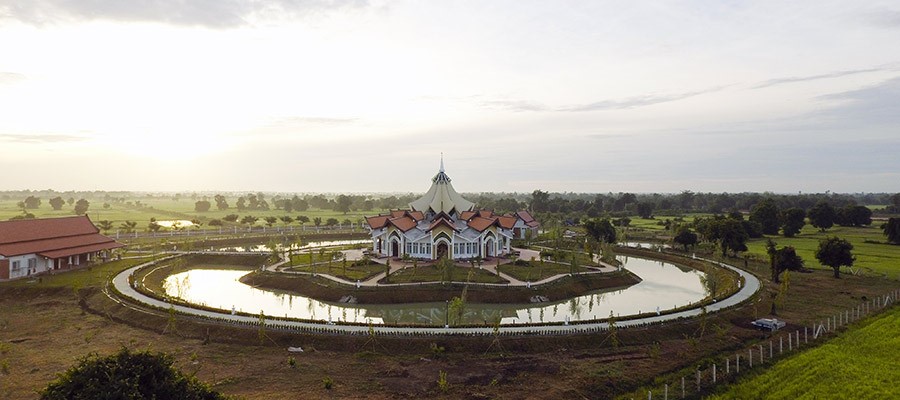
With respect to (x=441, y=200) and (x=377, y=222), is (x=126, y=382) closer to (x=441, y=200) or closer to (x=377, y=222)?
(x=377, y=222)

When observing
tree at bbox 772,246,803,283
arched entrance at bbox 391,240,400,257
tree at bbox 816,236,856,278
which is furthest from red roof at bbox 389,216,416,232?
tree at bbox 816,236,856,278

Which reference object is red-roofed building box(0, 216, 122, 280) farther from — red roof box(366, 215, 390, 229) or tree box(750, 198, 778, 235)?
tree box(750, 198, 778, 235)

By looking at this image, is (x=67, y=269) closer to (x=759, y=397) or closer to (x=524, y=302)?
(x=524, y=302)

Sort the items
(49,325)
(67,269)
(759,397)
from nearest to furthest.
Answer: (759,397)
(49,325)
(67,269)

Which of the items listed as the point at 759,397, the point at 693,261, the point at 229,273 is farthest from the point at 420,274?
the point at 693,261

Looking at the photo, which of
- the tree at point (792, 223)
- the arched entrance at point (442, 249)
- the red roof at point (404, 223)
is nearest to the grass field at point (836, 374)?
the arched entrance at point (442, 249)

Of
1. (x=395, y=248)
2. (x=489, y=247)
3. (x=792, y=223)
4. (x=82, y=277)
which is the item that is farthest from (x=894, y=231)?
(x=82, y=277)

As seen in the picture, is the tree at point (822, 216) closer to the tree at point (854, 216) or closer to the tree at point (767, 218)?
the tree at point (854, 216)
